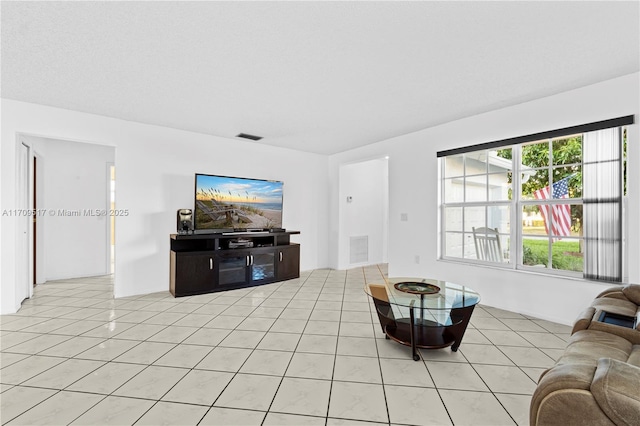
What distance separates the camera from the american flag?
3256 mm

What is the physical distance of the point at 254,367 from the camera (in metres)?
2.22

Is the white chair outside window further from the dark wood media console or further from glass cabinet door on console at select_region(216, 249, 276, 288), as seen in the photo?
glass cabinet door on console at select_region(216, 249, 276, 288)

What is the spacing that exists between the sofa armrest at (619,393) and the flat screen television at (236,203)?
14.8ft

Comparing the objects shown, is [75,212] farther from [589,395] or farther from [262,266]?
[589,395]

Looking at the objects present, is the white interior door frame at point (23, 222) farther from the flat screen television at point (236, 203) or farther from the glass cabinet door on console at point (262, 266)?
the glass cabinet door on console at point (262, 266)

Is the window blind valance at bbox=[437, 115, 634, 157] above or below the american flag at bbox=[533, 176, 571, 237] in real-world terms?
above

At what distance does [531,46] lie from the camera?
2.31m

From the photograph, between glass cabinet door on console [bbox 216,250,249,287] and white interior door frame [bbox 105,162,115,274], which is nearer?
glass cabinet door on console [bbox 216,250,249,287]

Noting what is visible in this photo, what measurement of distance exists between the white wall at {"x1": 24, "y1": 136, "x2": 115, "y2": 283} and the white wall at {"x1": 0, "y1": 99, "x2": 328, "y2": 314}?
1.18m

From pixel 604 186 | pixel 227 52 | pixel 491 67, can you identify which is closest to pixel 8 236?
pixel 227 52

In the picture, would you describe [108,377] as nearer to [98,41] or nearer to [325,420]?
[325,420]

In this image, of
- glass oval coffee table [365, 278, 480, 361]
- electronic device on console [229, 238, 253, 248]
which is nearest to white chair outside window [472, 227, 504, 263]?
glass oval coffee table [365, 278, 480, 361]

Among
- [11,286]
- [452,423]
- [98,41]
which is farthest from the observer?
[11,286]

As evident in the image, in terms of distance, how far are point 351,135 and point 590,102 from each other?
2921mm
